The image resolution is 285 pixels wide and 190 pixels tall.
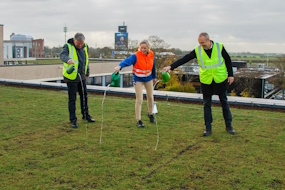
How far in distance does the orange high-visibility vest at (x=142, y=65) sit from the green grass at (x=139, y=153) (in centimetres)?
113

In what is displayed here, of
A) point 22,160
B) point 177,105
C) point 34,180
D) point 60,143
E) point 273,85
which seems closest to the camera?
point 34,180

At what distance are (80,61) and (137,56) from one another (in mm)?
1273

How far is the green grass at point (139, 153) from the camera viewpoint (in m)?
4.35

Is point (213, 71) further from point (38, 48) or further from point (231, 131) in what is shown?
point (38, 48)

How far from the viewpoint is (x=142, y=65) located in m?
7.30

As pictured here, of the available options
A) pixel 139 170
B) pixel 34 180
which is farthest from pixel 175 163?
pixel 34 180

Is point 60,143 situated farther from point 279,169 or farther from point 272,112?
→ point 272,112

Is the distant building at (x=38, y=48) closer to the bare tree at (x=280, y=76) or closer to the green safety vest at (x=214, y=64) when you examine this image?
the bare tree at (x=280, y=76)

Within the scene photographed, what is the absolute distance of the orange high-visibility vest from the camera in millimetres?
7285

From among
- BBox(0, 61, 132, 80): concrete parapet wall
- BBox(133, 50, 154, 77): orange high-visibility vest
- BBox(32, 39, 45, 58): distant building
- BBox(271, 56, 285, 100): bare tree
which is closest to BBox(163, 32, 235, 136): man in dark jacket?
BBox(133, 50, 154, 77): orange high-visibility vest

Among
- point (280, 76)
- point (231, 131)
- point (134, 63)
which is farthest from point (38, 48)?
point (231, 131)

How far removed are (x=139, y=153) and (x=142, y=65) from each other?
2406mm

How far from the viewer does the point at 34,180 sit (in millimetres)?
4320

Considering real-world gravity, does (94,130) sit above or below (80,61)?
below
